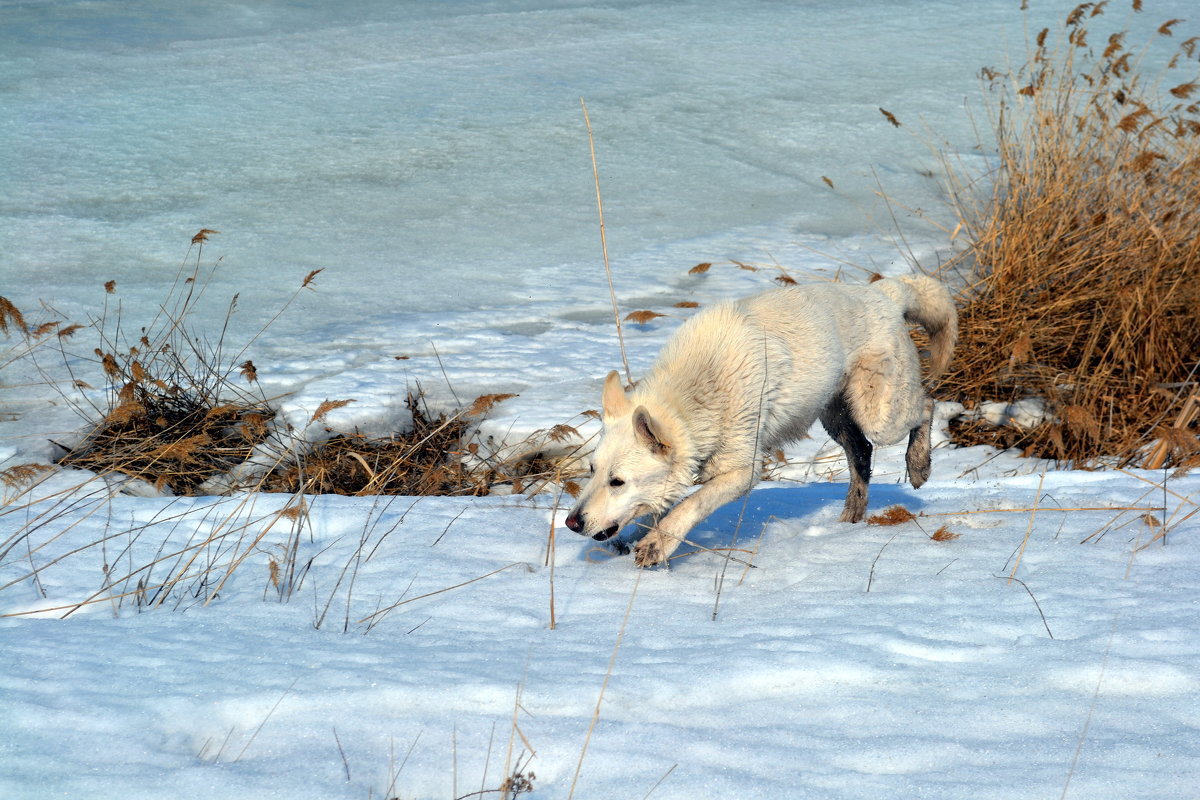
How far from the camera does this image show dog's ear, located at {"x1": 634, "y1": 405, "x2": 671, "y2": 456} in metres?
3.59

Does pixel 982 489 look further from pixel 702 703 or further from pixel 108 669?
pixel 108 669

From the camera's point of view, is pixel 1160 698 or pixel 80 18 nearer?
pixel 1160 698

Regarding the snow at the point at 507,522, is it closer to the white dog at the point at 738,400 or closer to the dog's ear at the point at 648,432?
the white dog at the point at 738,400

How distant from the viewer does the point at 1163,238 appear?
570cm

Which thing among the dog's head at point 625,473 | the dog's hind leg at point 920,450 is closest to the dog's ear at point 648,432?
the dog's head at point 625,473

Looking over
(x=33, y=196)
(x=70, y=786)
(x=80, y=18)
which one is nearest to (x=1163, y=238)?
(x=70, y=786)

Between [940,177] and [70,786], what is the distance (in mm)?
9161

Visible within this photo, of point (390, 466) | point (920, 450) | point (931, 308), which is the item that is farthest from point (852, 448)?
point (390, 466)

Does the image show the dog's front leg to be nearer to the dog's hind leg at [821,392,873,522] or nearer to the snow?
the snow

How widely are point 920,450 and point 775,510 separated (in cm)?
77

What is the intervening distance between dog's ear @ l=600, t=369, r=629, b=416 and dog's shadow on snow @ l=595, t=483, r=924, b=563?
547 millimetres

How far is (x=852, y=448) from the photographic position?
451 centimetres

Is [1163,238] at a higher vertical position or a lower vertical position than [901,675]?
higher

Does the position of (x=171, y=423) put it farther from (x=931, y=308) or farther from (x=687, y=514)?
(x=931, y=308)
